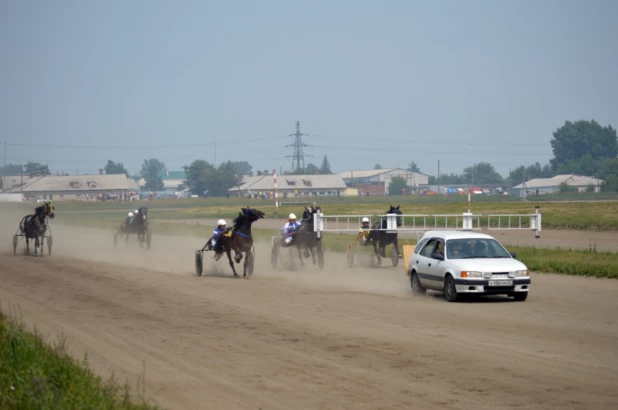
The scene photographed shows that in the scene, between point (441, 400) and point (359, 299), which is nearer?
point (441, 400)

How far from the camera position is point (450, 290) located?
16.7m

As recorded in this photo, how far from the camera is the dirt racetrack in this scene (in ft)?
28.7

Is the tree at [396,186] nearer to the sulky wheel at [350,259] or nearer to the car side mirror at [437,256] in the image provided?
the sulky wheel at [350,259]

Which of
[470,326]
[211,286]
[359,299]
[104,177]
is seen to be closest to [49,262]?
[211,286]

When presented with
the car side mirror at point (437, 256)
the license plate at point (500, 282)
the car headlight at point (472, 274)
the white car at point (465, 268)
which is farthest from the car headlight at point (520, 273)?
the car side mirror at point (437, 256)

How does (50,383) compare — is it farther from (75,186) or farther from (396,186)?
(396,186)

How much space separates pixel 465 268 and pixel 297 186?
125400 mm

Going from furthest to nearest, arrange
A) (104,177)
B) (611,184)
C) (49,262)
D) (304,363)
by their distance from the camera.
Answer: (104,177)
(611,184)
(49,262)
(304,363)

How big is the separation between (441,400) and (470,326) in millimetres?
4937

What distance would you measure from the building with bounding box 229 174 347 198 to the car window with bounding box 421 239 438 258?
11953 centimetres

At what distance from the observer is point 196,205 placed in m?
98.6

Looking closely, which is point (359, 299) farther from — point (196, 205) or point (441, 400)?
point (196, 205)

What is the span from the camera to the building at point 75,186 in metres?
129

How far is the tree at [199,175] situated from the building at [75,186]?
19405mm
